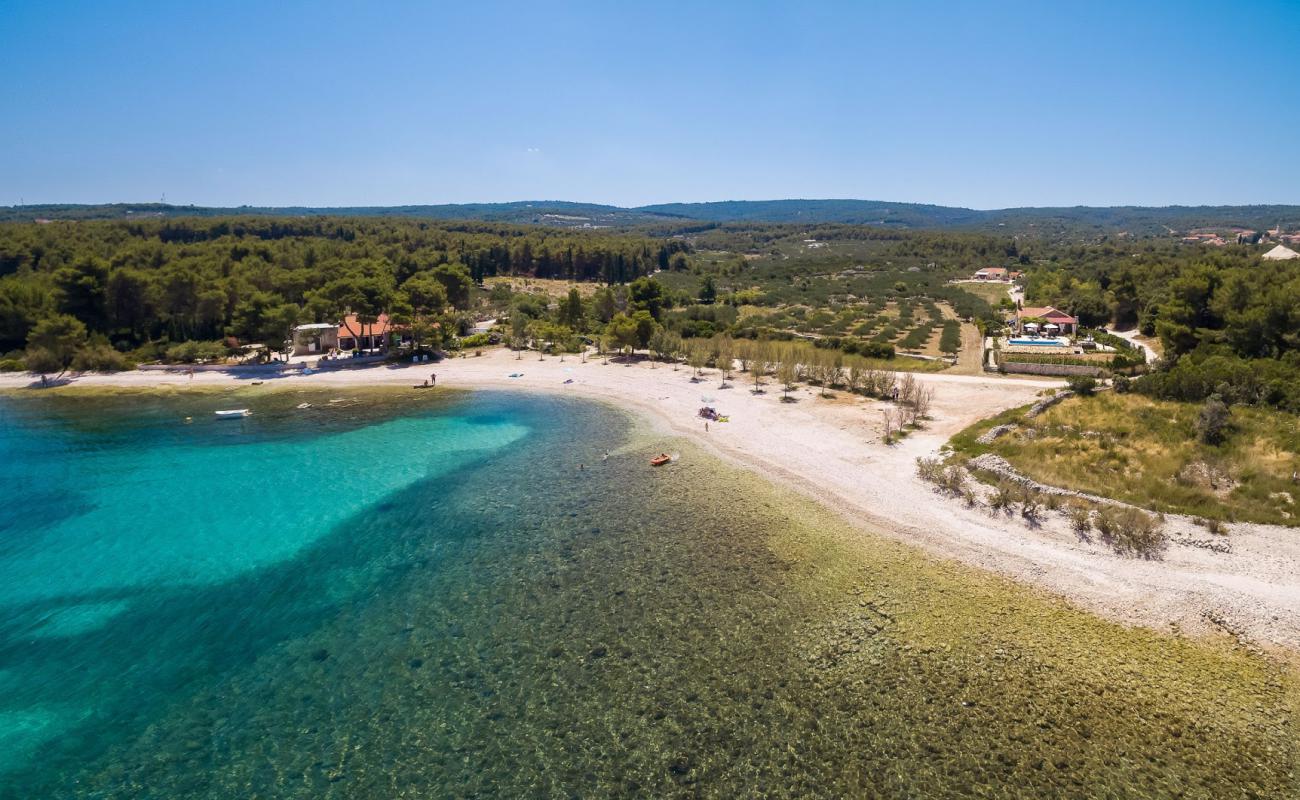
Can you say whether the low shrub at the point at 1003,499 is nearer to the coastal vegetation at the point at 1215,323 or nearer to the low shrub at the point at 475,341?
the coastal vegetation at the point at 1215,323

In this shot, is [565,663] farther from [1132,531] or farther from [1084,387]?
[1084,387]

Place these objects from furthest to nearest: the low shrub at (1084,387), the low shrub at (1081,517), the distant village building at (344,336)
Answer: the distant village building at (344,336) → the low shrub at (1084,387) → the low shrub at (1081,517)

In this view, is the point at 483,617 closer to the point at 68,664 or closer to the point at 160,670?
the point at 160,670

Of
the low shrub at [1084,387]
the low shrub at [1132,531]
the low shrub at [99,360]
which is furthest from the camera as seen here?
the low shrub at [99,360]

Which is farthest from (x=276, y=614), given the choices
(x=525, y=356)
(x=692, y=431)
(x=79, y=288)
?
(x=79, y=288)

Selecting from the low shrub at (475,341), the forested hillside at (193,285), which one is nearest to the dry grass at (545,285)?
the forested hillside at (193,285)

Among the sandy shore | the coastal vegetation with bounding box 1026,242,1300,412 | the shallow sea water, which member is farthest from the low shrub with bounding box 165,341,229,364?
the coastal vegetation with bounding box 1026,242,1300,412

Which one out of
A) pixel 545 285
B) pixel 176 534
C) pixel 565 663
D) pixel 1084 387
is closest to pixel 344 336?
pixel 176 534
